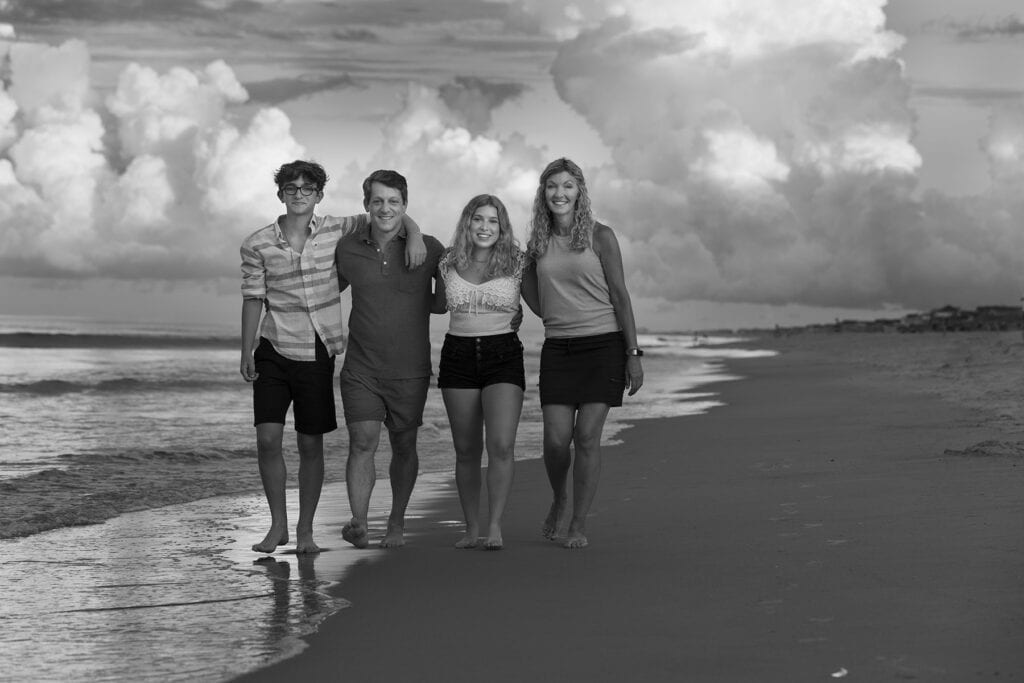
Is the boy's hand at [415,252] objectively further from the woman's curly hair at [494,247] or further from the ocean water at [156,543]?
the ocean water at [156,543]

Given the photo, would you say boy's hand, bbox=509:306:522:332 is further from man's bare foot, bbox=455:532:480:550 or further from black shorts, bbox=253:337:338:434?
man's bare foot, bbox=455:532:480:550

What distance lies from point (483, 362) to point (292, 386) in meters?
0.95

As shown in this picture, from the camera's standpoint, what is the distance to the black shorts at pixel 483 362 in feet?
19.9

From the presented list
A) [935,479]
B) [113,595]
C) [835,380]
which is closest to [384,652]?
[113,595]

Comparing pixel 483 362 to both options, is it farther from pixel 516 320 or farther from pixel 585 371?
pixel 585 371

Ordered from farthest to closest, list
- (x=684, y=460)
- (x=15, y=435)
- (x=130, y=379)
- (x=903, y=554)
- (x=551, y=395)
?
(x=130, y=379)
(x=15, y=435)
(x=684, y=460)
(x=551, y=395)
(x=903, y=554)

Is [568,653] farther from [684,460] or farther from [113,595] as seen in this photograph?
[684,460]

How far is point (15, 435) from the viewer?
1369cm

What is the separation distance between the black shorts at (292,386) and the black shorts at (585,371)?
1111 mm

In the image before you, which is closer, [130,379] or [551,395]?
[551,395]

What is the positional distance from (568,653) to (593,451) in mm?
2212

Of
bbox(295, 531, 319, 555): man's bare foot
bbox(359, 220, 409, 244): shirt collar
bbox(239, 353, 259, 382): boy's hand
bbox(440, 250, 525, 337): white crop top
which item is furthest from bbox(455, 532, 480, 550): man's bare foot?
bbox(359, 220, 409, 244): shirt collar

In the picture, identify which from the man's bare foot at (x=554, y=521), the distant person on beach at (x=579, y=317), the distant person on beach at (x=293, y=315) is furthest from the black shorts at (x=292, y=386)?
the man's bare foot at (x=554, y=521)

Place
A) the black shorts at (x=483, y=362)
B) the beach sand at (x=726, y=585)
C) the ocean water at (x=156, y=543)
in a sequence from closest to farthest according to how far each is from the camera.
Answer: the beach sand at (x=726, y=585)
the ocean water at (x=156, y=543)
the black shorts at (x=483, y=362)
